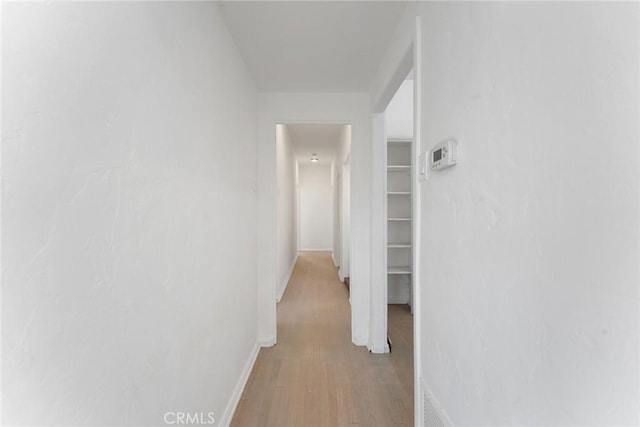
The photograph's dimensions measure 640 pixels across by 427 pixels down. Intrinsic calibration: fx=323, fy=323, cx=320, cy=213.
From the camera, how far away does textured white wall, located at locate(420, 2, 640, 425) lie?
1.72 ft

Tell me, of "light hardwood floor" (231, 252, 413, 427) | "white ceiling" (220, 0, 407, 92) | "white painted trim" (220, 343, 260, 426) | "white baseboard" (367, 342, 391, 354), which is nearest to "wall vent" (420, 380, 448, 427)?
"light hardwood floor" (231, 252, 413, 427)

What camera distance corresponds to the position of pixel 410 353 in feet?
9.25

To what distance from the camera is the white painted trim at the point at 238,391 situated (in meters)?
1.83

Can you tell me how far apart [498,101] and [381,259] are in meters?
2.12

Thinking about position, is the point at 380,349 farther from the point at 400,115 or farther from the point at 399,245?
the point at 400,115

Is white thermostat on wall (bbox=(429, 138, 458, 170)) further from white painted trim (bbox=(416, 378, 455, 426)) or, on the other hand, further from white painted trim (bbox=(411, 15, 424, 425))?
white painted trim (bbox=(416, 378, 455, 426))

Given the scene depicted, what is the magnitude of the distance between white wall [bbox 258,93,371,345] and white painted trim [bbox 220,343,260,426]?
38 centimetres

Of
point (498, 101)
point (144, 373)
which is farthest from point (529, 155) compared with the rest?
point (144, 373)

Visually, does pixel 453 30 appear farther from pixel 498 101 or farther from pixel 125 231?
pixel 125 231

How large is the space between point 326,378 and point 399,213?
7.52 ft

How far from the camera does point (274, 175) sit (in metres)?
3.02

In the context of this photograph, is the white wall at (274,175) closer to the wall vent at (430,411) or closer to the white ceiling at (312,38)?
the white ceiling at (312,38)

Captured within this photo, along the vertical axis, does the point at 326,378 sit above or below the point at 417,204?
below

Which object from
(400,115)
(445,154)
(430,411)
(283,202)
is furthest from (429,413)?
(283,202)
